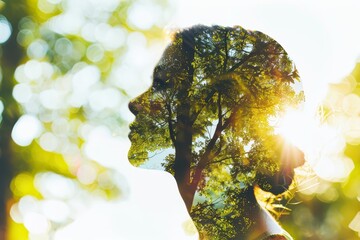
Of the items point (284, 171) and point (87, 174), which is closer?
point (284, 171)

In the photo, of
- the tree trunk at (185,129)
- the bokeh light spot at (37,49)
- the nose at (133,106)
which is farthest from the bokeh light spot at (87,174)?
the tree trunk at (185,129)

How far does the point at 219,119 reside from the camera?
2.09 m

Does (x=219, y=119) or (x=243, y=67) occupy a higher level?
(x=243, y=67)

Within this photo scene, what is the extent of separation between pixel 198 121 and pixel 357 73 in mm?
3887

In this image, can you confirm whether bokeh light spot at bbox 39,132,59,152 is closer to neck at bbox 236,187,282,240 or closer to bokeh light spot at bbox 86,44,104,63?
bokeh light spot at bbox 86,44,104,63

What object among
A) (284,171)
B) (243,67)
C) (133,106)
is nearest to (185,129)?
(133,106)

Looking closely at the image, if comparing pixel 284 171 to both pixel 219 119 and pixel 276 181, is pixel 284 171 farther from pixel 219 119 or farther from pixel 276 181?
pixel 219 119

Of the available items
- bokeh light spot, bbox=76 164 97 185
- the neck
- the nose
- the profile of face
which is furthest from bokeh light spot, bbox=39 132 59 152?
the neck

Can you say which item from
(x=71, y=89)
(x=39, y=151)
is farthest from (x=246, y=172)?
(x=71, y=89)

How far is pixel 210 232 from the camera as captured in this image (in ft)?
6.75

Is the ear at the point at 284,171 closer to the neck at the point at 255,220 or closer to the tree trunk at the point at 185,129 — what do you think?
the neck at the point at 255,220

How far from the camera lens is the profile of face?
204cm

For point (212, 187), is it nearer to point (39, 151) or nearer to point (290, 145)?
point (290, 145)

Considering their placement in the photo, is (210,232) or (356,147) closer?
(210,232)
